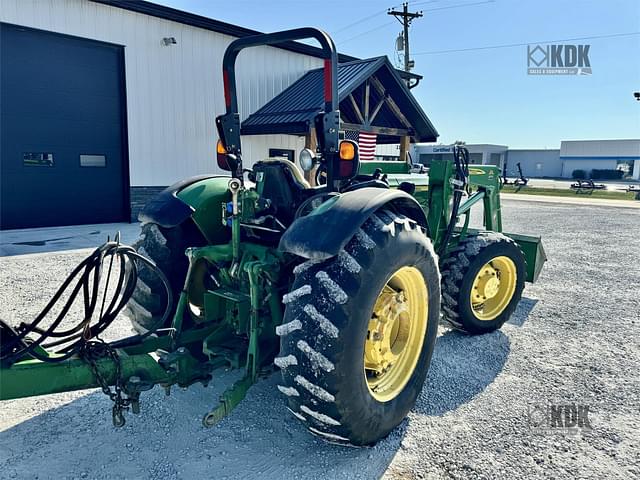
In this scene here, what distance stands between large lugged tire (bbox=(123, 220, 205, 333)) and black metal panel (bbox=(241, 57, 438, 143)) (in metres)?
8.86

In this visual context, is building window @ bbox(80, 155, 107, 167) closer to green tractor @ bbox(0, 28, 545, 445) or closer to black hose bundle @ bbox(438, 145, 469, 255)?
green tractor @ bbox(0, 28, 545, 445)

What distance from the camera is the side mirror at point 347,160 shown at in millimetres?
2799

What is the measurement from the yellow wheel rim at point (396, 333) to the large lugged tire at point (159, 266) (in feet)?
4.60

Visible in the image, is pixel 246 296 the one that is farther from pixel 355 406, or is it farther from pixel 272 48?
pixel 272 48

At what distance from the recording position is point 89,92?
11.4m

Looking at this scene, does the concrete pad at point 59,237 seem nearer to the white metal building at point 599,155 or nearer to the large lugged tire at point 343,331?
the large lugged tire at point 343,331

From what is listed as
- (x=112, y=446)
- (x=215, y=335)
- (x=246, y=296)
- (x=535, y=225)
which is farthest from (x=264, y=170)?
(x=535, y=225)

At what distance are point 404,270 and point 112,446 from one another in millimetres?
1882

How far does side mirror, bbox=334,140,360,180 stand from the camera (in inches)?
110

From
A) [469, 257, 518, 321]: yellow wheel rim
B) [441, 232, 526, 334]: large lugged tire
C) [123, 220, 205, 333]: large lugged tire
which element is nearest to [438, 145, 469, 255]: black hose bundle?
[441, 232, 526, 334]: large lugged tire

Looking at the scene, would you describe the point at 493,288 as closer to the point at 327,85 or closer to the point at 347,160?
the point at 347,160

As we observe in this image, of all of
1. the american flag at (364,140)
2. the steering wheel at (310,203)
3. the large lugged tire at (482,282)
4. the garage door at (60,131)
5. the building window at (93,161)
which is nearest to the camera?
the steering wheel at (310,203)

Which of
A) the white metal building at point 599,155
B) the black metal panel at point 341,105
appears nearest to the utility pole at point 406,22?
the black metal panel at point 341,105

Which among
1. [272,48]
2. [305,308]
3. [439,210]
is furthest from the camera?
[272,48]
